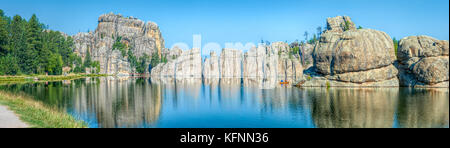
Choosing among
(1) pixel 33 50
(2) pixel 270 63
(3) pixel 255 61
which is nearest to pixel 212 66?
(3) pixel 255 61

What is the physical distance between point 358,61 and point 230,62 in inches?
4149

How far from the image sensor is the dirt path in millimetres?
16812

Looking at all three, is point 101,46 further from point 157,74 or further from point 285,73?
point 285,73

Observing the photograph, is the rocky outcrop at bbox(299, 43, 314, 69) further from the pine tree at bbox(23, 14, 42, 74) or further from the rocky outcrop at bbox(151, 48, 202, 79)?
the pine tree at bbox(23, 14, 42, 74)

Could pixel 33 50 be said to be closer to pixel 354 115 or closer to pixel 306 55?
pixel 354 115

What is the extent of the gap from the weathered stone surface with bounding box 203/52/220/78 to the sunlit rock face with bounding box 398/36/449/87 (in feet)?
356

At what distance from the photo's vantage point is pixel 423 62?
52.9 meters

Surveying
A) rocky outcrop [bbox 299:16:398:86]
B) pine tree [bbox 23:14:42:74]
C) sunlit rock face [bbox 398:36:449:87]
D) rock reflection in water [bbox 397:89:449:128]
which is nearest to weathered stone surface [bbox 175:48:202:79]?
pine tree [bbox 23:14:42:74]

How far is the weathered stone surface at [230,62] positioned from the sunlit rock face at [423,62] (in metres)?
105

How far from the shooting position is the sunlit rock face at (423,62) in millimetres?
51312

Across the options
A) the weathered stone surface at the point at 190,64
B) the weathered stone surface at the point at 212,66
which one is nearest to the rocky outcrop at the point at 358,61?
the weathered stone surface at the point at 212,66

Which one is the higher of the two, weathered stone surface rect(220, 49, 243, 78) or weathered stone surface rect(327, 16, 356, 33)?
weathered stone surface rect(327, 16, 356, 33)
